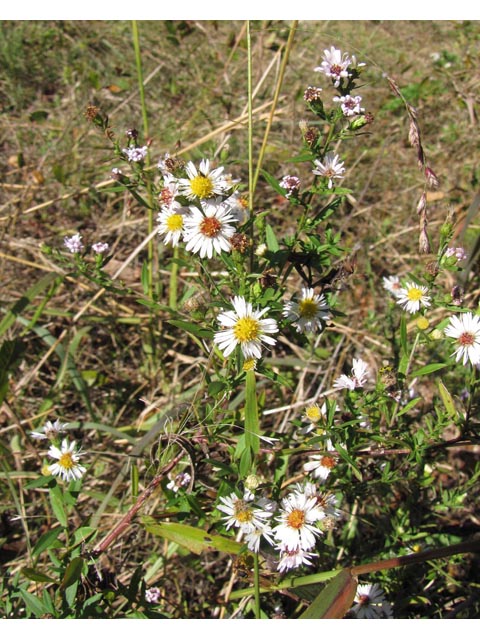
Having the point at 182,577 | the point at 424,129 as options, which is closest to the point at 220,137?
the point at 424,129

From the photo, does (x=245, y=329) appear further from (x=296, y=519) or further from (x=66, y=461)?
(x=66, y=461)

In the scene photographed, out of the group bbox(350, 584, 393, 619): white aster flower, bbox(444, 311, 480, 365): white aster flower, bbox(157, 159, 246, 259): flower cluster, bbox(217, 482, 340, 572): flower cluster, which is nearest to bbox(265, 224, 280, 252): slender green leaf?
bbox(157, 159, 246, 259): flower cluster

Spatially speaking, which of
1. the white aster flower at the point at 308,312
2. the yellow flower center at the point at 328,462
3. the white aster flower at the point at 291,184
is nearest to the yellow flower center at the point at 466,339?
the white aster flower at the point at 308,312

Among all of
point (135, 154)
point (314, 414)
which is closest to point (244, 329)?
point (314, 414)

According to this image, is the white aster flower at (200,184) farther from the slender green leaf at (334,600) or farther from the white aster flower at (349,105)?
the slender green leaf at (334,600)

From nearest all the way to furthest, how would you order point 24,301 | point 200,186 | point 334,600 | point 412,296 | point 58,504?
point 334,600, point 200,186, point 58,504, point 412,296, point 24,301
